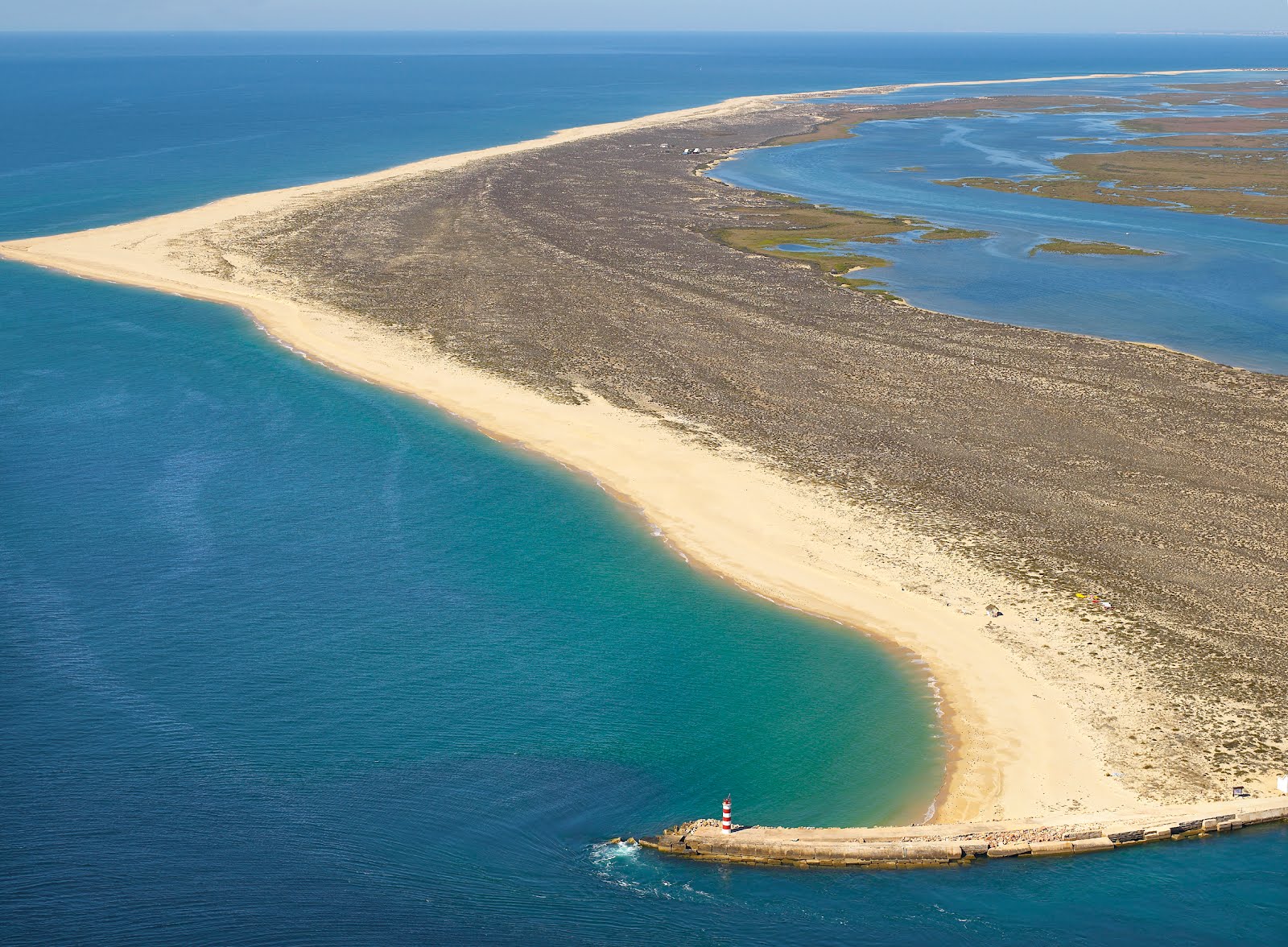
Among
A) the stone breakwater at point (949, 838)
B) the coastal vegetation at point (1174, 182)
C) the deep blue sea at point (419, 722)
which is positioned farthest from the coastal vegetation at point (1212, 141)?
the stone breakwater at point (949, 838)

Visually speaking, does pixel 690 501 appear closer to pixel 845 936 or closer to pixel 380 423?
pixel 380 423

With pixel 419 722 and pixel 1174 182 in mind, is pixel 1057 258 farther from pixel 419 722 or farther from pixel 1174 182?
pixel 419 722

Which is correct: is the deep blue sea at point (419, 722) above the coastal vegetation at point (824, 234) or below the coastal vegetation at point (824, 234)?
below

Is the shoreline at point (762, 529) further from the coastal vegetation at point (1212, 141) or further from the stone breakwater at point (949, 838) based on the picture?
the coastal vegetation at point (1212, 141)

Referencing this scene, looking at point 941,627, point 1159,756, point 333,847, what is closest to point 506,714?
point 333,847

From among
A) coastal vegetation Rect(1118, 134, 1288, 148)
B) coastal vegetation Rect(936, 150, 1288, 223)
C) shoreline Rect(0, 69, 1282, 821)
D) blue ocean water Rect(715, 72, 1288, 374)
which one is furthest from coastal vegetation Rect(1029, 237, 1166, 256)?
coastal vegetation Rect(1118, 134, 1288, 148)

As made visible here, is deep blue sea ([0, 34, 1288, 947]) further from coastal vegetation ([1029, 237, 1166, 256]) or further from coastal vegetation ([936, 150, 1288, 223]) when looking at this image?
coastal vegetation ([936, 150, 1288, 223])

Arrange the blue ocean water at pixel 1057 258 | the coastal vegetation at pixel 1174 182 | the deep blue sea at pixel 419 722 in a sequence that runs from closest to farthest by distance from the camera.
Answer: the deep blue sea at pixel 419 722 → the blue ocean water at pixel 1057 258 → the coastal vegetation at pixel 1174 182
